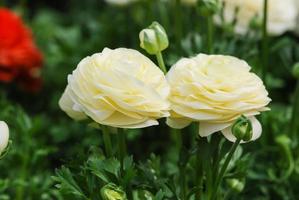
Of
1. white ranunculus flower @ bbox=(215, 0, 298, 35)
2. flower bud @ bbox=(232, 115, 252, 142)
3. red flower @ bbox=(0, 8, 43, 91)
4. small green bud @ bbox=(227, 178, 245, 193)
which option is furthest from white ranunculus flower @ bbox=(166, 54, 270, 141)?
red flower @ bbox=(0, 8, 43, 91)

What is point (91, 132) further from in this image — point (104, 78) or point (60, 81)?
point (104, 78)

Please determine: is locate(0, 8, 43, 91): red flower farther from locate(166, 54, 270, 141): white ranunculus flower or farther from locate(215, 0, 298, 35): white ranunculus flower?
locate(166, 54, 270, 141): white ranunculus flower

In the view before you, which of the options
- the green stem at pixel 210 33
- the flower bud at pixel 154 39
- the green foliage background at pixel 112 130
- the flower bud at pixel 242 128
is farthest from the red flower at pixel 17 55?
the flower bud at pixel 242 128

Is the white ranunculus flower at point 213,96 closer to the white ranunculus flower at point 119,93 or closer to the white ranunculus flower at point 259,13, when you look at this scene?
the white ranunculus flower at point 119,93

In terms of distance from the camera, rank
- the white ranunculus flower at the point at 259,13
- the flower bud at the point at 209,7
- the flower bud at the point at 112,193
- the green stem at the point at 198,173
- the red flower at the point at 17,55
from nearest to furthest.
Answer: the flower bud at the point at 112,193, the green stem at the point at 198,173, the flower bud at the point at 209,7, the white ranunculus flower at the point at 259,13, the red flower at the point at 17,55

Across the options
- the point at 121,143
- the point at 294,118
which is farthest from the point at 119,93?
the point at 294,118

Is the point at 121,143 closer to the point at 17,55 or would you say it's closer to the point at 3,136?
the point at 3,136

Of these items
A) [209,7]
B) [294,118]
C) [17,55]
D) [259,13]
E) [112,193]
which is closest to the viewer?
[112,193]
